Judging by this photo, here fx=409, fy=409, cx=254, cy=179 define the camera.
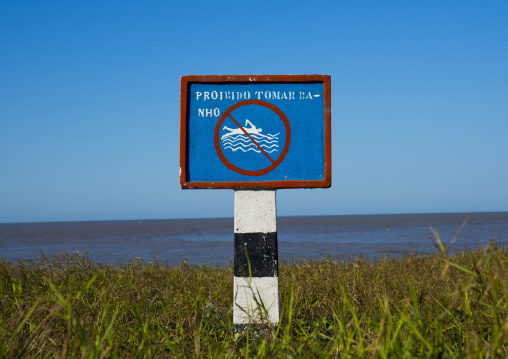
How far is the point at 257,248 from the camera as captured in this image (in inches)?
140

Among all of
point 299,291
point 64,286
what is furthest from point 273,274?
point 64,286

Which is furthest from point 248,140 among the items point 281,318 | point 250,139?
point 281,318

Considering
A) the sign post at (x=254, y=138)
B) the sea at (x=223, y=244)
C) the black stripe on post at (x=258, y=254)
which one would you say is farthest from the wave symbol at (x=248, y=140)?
the sea at (x=223, y=244)

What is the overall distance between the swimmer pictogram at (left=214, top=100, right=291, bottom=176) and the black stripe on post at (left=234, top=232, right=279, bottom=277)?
0.62 metres

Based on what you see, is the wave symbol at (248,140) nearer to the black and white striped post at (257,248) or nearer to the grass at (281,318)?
the black and white striped post at (257,248)

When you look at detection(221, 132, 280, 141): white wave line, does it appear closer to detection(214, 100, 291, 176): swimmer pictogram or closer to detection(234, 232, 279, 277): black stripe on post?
detection(214, 100, 291, 176): swimmer pictogram

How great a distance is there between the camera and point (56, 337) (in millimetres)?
2664

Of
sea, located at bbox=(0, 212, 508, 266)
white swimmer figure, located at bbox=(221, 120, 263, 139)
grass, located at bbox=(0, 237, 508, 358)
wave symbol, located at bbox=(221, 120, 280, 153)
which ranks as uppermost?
white swimmer figure, located at bbox=(221, 120, 263, 139)

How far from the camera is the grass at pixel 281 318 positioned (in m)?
2.06

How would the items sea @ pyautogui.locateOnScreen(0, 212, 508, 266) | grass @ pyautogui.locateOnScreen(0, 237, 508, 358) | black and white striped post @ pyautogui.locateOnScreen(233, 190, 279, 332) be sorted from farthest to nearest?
sea @ pyautogui.locateOnScreen(0, 212, 508, 266) < black and white striped post @ pyautogui.locateOnScreen(233, 190, 279, 332) < grass @ pyautogui.locateOnScreen(0, 237, 508, 358)

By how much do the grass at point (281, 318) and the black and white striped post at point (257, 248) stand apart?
179 mm

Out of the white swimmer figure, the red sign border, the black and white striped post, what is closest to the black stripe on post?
the black and white striped post

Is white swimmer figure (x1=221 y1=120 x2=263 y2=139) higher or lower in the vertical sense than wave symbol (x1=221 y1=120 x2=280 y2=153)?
higher

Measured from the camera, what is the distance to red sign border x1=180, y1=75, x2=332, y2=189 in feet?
11.8
